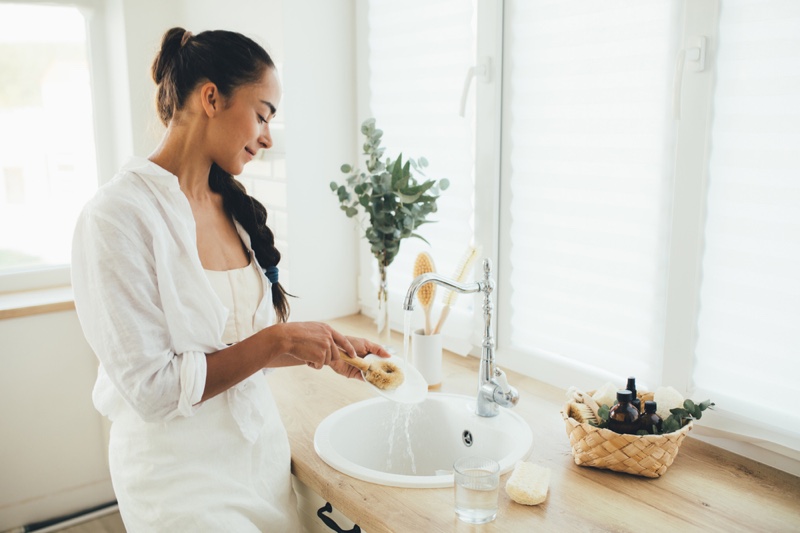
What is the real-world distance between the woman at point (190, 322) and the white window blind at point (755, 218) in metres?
0.77

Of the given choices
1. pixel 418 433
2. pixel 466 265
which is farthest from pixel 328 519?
pixel 466 265

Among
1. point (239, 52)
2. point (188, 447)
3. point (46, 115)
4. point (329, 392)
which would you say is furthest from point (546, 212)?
point (46, 115)

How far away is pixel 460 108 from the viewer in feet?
6.38

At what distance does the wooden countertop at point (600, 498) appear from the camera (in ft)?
3.92

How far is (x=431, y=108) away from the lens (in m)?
2.14

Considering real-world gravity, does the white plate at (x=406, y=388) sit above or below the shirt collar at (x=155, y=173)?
below

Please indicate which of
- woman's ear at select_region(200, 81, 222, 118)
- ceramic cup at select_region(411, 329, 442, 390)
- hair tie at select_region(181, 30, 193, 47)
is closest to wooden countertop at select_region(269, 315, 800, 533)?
ceramic cup at select_region(411, 329, 442, 390)

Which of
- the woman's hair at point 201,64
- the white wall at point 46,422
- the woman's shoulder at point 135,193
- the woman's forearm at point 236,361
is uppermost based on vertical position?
the woman's hair at point 201,64

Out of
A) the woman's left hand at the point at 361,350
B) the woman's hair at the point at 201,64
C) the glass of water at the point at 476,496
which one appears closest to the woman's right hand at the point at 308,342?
the woman's left hand at the point at 361,350

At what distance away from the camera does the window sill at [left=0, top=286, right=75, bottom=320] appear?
7.47 ft

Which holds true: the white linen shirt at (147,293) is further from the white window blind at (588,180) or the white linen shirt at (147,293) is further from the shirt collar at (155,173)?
the white window blind at (588,180)

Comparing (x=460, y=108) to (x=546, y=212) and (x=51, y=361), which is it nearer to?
(x=546, y=212)

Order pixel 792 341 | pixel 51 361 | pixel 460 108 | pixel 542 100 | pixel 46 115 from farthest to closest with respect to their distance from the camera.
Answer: pixel 46 115 < pixel 51 361 < pixel 460 108 < pixel 542 100 < pixel 792 341

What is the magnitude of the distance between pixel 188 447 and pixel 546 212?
3.29 feet
